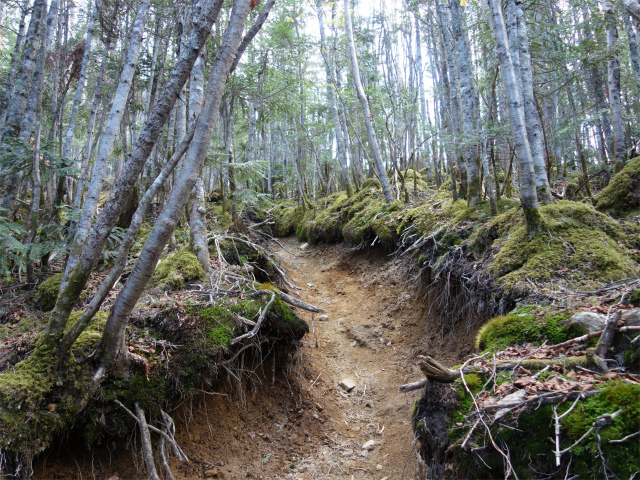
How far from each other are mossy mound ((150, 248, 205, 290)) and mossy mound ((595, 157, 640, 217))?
6.57 meters

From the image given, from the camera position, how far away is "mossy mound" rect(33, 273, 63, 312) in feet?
17.1

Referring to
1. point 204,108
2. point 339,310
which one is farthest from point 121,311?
point 339,310

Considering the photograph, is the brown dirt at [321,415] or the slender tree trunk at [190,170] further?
the brown dirt at [321,415]

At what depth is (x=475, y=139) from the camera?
6371 mm

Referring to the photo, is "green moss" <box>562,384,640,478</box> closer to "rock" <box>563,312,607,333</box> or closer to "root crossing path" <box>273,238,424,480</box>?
"rock" <box>563,312,607,333</box>

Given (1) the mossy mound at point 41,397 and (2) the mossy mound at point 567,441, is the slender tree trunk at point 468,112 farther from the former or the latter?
(1) the mossy mound at point 41,397

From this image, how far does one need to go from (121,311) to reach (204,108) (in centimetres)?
184

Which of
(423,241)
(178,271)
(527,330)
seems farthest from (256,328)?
(423,241)

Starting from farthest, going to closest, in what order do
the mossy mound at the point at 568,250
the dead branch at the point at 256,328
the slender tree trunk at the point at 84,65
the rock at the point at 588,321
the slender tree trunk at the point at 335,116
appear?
the slender tree trunk at the point at 335,116, the slender tree trunk at the point at 84,65, the dead branch at the point at 256,328, the mossy mound at the point at 568,250, the rock at the point at 588,321

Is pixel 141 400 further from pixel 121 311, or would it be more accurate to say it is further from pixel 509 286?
pixel 509 286

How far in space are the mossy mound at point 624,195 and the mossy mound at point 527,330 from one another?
3.15 m

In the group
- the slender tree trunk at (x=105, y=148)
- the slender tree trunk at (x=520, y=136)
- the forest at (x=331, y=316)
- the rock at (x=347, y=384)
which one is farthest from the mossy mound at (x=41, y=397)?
the slender tree trunk at (x=520, y=136)

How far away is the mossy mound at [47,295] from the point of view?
5.22m


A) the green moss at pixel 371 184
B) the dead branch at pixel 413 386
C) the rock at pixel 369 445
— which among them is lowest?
the rock at pixel 369 445
